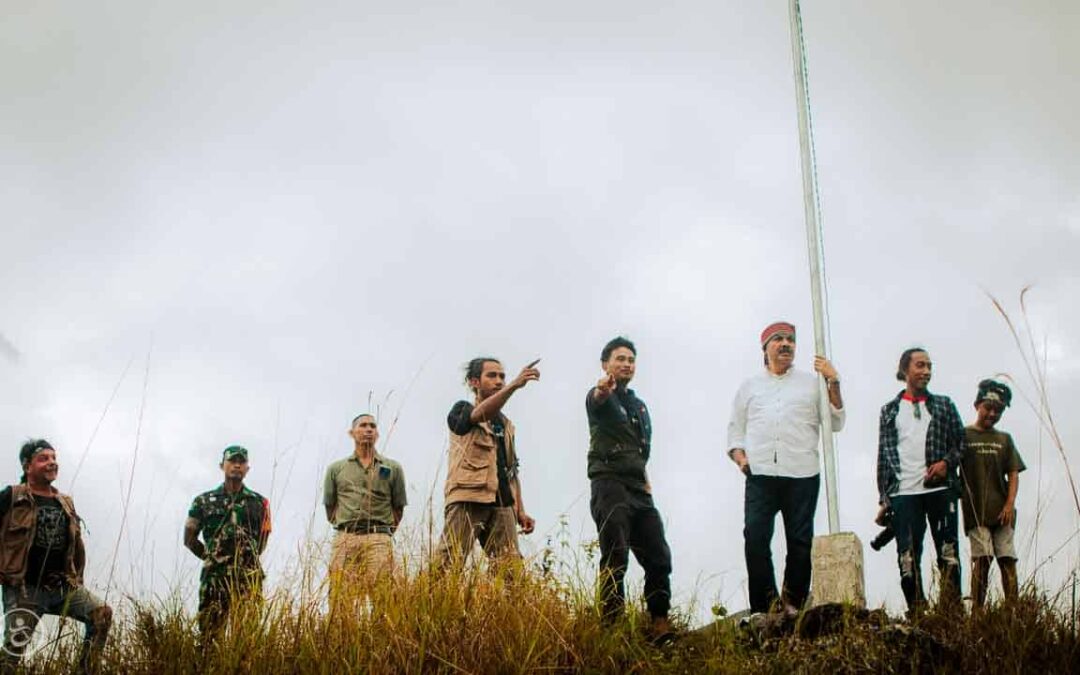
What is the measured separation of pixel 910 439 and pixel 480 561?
323 centimetres

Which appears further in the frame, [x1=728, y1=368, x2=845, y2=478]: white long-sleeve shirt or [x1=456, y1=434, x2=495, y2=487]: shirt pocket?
[x1=456, y1=434, x2=495, y2=487]: shirt pocket

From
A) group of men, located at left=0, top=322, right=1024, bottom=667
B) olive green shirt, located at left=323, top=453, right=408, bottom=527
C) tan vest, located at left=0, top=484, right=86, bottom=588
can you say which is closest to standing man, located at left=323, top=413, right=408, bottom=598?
olive green shirt, located at left=323, top=453, right=408, bottom=527

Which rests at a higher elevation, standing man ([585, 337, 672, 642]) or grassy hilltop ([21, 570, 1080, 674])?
standing man ([585, 337, 672, 642])

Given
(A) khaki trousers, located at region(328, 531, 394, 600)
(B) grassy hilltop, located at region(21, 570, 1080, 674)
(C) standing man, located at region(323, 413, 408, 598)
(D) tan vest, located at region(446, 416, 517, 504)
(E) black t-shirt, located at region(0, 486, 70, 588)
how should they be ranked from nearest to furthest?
(B) grassy hilltop, located at region(21, 570, 1080, 674)
(A) khaki trousers, located at region(328, 531, 394, 600)
(E) black t-shirt, located at region(0, 486, 70, 588)
(D) tan vest, located at region(446, 416, 517, 504)
(C) standing man, located at region(323, 413, 408, 598)

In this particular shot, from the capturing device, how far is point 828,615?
6824 mm

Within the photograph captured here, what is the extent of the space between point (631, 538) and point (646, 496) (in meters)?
0.30

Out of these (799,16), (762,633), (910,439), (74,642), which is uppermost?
(799,16)

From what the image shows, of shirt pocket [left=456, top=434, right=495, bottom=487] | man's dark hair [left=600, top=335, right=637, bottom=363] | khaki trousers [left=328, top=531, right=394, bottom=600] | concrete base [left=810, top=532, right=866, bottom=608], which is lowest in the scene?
khaki trousers [left=328, top=531, right=394, bottom=600]

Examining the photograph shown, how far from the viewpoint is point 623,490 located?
24.1 ft

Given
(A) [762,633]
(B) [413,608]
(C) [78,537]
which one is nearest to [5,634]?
(C) [78,537]

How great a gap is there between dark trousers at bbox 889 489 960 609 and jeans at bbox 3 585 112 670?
194 inches

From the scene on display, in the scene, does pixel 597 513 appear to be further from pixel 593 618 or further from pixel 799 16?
pixel 799 16

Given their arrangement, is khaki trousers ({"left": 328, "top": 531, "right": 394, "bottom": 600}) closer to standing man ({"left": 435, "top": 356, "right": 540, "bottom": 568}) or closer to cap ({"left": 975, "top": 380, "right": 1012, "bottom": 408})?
standing man ({"left": 435, "top": 356, "right": 540, "bottom": 568})

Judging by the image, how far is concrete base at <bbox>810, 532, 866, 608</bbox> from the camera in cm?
731
